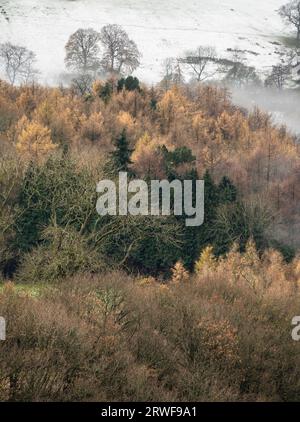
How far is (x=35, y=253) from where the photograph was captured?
91.4ft

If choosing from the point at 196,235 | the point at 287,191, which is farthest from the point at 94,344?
the point at 287,191

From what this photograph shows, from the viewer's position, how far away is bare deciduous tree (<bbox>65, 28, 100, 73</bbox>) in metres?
80.8

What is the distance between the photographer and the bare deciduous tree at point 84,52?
3179 inches

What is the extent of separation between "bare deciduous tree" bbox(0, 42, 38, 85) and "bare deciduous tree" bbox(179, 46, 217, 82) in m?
28.8

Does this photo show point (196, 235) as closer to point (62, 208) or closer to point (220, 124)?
point (62, 208)

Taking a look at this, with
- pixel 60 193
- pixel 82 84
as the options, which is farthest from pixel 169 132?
pixel 60 193

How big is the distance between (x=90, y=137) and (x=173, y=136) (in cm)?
1091

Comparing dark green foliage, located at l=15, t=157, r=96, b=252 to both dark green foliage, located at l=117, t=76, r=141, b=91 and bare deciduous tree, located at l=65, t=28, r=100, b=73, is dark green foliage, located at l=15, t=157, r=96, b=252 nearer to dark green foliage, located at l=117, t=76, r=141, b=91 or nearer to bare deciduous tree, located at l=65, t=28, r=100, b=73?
dark green foliage, located at l=117, t=76, r=141, b=91

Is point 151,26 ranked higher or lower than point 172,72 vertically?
higher

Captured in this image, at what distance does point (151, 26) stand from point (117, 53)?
103 feet

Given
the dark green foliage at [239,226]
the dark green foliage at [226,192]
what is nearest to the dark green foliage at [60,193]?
the dark green foliage at [239,226]

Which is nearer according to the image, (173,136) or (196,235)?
(196,235)

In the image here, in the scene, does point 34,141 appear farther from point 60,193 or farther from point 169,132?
point 169,132

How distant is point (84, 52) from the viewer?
80625 mm
